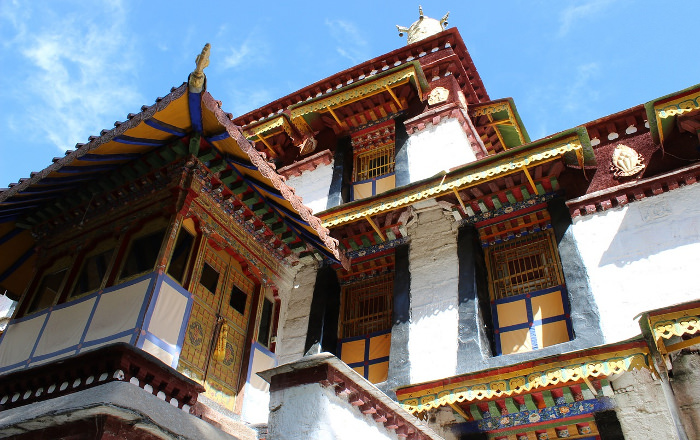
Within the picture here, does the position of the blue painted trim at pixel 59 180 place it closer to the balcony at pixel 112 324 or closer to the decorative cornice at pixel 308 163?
the balcony at pixel 112 324

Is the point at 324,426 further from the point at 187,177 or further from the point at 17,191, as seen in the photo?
the point at 17,191

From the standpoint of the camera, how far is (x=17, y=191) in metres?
6.56

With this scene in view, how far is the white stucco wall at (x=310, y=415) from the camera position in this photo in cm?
385

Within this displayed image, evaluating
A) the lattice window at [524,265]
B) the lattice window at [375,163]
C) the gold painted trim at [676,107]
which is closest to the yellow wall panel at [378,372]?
the lattice window at [524,265]

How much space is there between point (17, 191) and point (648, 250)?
24.0 feet

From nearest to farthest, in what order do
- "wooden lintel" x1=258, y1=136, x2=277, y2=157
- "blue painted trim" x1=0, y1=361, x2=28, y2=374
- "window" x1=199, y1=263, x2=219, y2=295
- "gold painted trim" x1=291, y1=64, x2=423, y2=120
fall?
"blue painted trim" x1=0, y1=361, x2=28, y2=374
"window" x1=199, y1=263, x2=219, y2=295
"gold painted trim" x1=291, y1=64, x2=423, y2=120
"wooden lintel" x1=258, y1=136, x2=277, y2=157

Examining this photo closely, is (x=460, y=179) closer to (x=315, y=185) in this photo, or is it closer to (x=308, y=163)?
(x=315, y=185)

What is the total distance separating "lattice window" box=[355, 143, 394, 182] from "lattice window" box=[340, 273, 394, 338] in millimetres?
2217

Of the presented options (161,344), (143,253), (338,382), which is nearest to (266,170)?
(143,253)

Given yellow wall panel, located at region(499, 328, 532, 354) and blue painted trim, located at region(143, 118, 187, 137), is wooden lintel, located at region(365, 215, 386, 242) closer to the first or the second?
yellow wall panel, located at region(499, 328, 532, 354)

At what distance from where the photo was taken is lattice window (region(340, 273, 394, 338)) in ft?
25.3

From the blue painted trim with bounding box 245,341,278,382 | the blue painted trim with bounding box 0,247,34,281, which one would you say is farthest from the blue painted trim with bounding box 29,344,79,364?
the blue painted trim with bounding box 0,247,34,281

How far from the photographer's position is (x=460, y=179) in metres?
→ 7.18

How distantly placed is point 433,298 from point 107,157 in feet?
14.4
